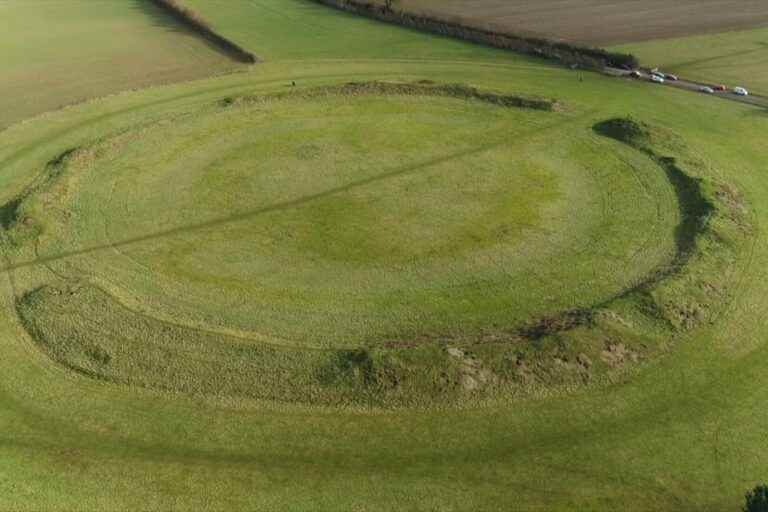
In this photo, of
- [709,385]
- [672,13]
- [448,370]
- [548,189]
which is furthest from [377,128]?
[672,13]

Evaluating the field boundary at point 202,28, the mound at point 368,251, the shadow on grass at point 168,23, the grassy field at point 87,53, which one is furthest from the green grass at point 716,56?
the grassy field at point 87,53

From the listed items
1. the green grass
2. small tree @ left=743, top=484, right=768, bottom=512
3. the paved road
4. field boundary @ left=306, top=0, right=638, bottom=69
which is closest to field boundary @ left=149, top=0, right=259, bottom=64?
field boundary @ left=306, top=0, right=638, bottom=69

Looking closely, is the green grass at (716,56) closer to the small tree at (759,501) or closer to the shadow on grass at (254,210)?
the shadow on grass at (254,210)

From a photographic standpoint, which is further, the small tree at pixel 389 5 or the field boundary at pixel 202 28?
the small tree at pixel 389 5

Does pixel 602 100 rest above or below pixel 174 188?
above

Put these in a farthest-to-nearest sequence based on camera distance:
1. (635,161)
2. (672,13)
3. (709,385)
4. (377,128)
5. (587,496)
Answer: (672,13) → (377,128) → (635,161) → (709,385) → (587,496)

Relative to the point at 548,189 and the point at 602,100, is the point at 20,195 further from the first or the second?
the point at 602,100
